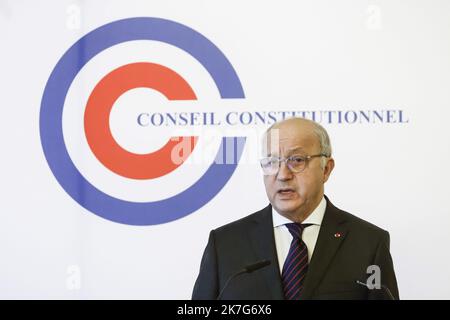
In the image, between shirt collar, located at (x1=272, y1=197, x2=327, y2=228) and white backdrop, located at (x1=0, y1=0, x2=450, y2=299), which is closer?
shirt collar, located at (x1=272, y1=197, x2=327, y2=228)

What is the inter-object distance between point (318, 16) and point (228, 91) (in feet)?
1.67

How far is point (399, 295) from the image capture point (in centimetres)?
257

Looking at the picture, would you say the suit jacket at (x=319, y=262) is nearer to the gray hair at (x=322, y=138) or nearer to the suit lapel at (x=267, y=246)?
the suit lapel at (x=267, y=246)

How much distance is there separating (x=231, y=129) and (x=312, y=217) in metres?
0.52

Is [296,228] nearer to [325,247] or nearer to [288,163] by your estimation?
[325,247]

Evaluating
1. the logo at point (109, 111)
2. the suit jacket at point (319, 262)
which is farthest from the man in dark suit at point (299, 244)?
the logo at point (109, 111)

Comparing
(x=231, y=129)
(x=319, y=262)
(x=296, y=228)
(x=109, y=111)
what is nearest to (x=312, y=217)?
(x=296, y=228)

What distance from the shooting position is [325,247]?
2477mm

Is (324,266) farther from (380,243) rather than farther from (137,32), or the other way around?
(137,32)

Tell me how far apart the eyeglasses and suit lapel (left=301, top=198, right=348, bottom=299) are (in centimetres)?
23

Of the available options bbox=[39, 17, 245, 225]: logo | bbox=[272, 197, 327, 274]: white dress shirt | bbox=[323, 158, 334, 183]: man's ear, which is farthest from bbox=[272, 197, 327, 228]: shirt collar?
bbox=[39, 17, 245, 225]: logo

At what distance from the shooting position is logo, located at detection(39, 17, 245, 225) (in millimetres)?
2707

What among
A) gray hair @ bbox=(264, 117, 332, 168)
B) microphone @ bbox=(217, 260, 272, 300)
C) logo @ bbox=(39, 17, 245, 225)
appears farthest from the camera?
logo @ bbox=(39, 17, 245, 225)

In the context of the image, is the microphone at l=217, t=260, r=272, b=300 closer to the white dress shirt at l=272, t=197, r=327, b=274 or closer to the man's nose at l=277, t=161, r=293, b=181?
the white dress shirt at l=272, t=197, r=327, b=274
